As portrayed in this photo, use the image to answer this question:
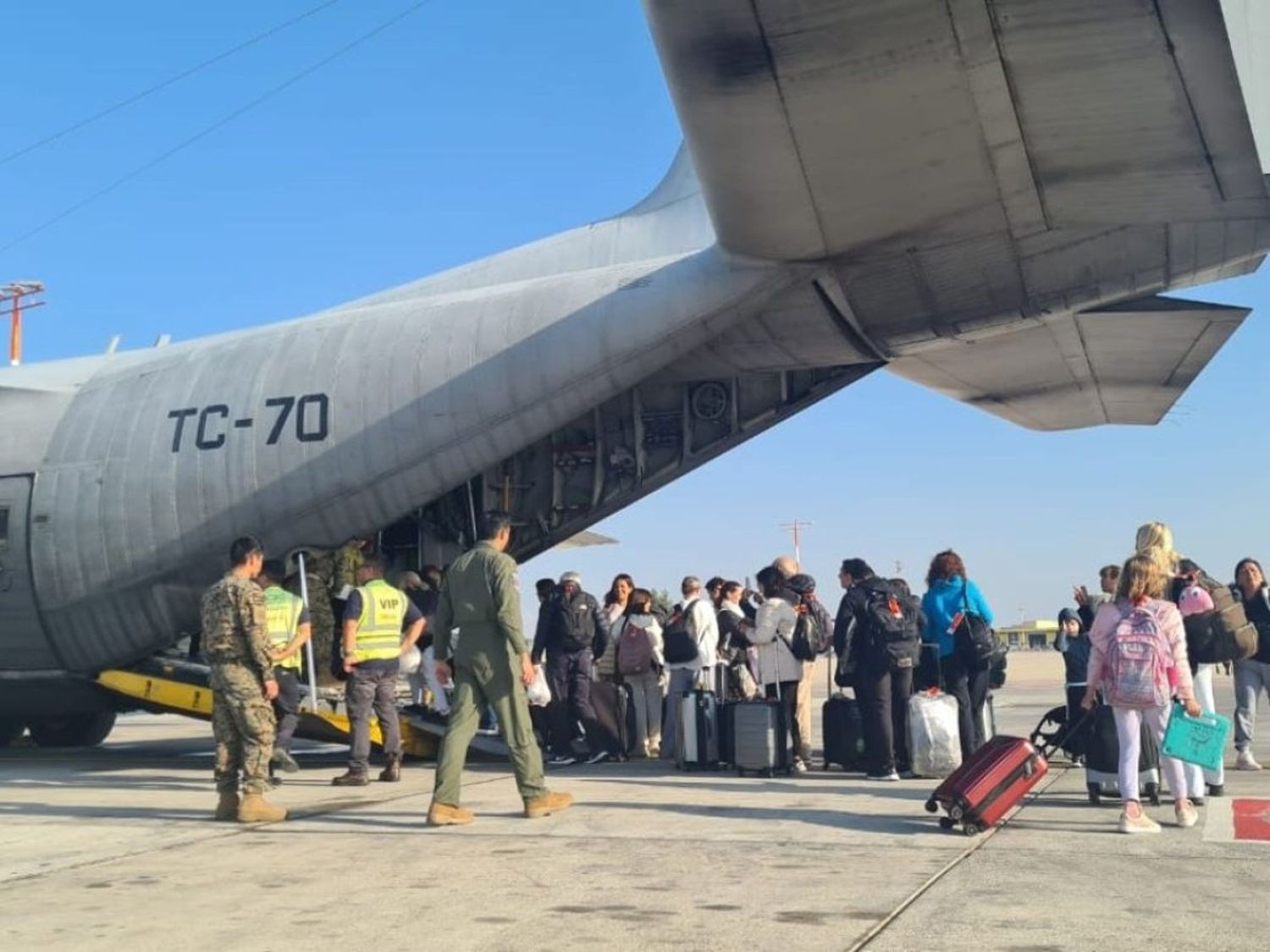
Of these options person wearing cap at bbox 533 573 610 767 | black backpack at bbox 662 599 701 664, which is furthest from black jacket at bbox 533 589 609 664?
black backpack at bbox 662 599 701 664

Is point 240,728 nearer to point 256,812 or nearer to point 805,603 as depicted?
point 256,812

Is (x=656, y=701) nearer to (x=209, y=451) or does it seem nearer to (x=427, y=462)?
(x=427, y=462)

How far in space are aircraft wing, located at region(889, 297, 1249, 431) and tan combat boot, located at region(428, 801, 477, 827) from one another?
20.4 ft

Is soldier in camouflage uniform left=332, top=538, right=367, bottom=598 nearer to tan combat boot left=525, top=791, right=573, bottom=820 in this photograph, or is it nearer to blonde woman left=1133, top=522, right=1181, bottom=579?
tan combat boot left=525, top=791, right=573, bottom=820

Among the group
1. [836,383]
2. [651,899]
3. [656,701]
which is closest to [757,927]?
[651,899]

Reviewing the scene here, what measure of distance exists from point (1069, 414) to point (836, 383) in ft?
10.4

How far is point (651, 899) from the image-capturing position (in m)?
5.52

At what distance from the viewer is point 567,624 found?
1158cm

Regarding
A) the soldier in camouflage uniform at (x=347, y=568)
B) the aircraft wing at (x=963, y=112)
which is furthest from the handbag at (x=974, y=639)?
the soldier in camouflage uniform at (x=347, y=568)

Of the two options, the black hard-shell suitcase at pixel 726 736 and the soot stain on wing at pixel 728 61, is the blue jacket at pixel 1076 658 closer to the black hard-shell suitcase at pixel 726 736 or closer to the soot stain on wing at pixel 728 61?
the black hard-shell suitcase at pixel 726 736

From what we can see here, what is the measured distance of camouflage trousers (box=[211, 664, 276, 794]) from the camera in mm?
8180

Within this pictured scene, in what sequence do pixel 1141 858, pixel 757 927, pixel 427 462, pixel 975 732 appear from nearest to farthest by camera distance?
pixel 757 927
pixel 1141 858
pixel 975 732
pixel 427 462

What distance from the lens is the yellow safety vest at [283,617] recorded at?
10641mm

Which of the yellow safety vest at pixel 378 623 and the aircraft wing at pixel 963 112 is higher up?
the aircraft wing at pixel 963 112
